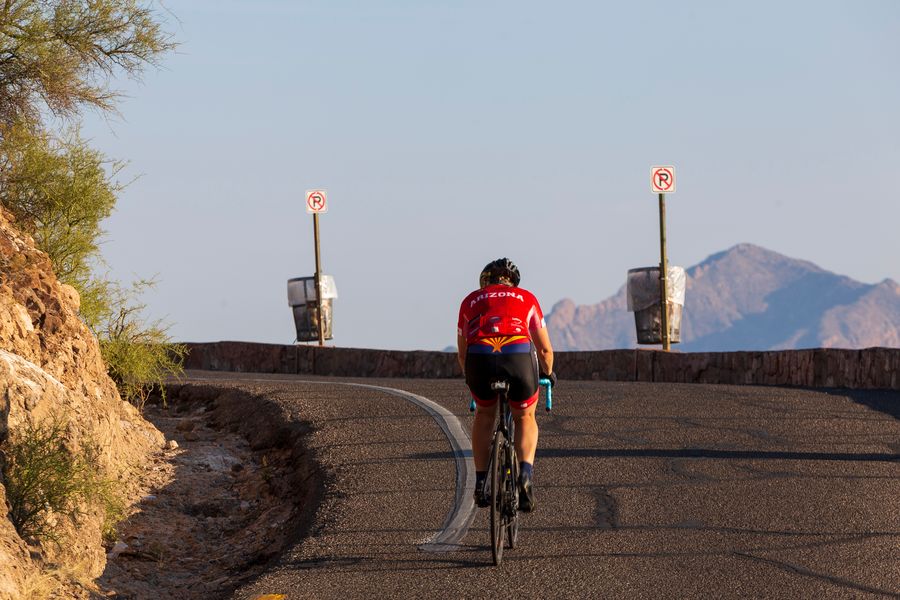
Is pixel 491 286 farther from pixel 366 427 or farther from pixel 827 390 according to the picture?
pixel 827 390

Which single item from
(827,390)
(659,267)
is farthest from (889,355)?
(659,267)

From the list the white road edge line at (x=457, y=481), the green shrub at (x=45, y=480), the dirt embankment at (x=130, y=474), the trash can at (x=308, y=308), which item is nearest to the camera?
the white road edge line at (x=457, y=481)

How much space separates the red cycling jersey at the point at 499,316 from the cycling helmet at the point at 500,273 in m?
0.09

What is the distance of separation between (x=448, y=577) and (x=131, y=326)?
342 inches

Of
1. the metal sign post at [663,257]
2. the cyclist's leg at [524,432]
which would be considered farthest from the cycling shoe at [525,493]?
the metal sign post at [663,257]

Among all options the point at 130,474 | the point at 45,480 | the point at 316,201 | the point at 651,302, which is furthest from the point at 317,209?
the point at 45,480

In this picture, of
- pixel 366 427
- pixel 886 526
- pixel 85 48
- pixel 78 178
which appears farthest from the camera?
pixel 85 48

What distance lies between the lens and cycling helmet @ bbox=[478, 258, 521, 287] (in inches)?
315

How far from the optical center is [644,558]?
25.9ft

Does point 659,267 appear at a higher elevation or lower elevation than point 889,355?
higher

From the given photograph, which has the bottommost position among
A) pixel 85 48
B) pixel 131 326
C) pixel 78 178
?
pixel 131 326

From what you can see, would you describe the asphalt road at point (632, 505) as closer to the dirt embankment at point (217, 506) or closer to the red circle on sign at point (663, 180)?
the dirt embankment at point (217, 506)

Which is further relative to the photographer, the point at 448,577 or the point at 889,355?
the point at 889,355

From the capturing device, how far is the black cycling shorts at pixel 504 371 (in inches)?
303
